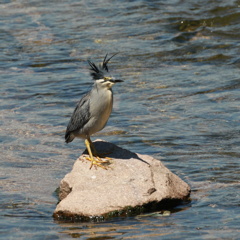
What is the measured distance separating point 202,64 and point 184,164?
202 inches

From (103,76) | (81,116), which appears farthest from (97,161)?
(103,76)

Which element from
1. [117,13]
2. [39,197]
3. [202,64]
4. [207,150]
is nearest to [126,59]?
[202,64]

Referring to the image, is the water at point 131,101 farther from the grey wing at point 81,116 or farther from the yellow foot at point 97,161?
the grey wing at point 81,116

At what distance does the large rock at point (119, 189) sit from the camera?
6410 mm

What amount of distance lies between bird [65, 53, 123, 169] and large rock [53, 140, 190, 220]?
202mm

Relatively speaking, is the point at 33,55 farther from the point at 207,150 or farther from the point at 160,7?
the point at 207,150

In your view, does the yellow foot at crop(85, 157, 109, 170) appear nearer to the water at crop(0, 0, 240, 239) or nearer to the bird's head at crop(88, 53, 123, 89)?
the water at crop(0, 0, 240, 239)

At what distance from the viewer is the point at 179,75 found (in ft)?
40.7

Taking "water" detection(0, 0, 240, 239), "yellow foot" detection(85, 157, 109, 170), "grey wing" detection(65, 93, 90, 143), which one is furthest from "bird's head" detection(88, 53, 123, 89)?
"water" detection(0, 0, 240, 239)

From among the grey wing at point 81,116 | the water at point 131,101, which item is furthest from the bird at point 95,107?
the water at point 131,101

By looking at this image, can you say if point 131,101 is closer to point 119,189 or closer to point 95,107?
point 95,107

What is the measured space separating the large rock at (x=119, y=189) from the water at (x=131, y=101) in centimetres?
14

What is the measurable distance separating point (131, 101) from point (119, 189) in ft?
15.4

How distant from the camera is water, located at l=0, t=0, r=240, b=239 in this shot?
21.3 ft
